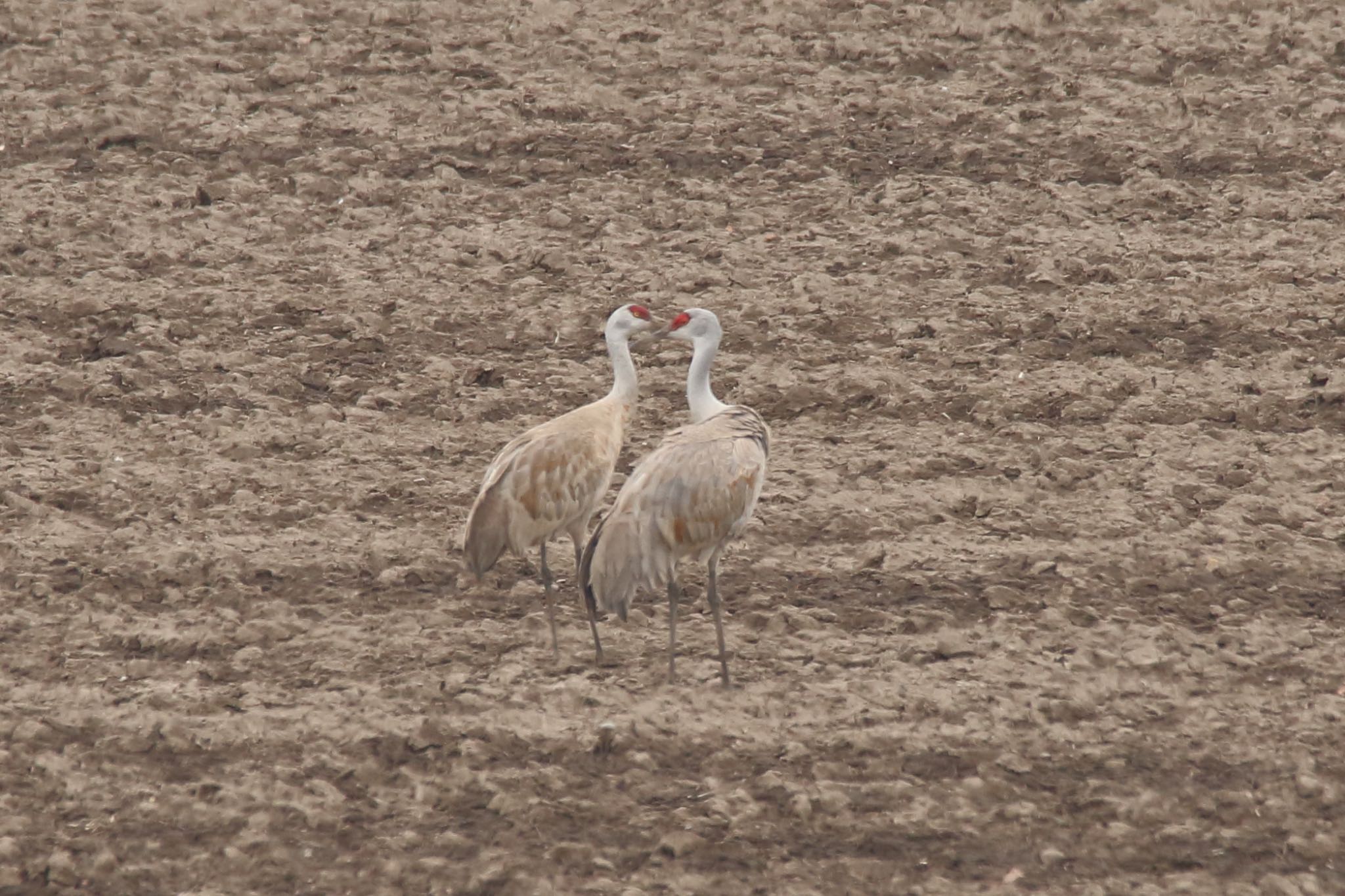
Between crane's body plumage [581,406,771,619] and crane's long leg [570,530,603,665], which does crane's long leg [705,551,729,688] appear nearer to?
crane's body plumage [581,406,771,619]

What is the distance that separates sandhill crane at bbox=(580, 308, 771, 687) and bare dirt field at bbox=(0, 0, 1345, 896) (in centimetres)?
34

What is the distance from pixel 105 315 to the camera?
29.2 ft

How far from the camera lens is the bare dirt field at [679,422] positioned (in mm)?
5777

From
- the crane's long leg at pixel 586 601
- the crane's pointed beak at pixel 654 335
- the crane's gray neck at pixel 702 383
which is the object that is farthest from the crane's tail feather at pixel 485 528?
the crane's pointed beak at pixel 654 335

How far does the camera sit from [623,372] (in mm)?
7363

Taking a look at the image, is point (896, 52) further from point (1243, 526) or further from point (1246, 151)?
point (1243, 526)

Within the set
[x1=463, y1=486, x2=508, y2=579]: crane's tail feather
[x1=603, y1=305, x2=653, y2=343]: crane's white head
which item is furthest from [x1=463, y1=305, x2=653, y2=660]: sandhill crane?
[x1=603, y1=305, x2=653, y2=343]: crane's white head

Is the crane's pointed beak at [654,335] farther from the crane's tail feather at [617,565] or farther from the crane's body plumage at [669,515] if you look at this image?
the crane's tail feather at [617,565]

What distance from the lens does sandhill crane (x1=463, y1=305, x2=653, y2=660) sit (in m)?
6.61

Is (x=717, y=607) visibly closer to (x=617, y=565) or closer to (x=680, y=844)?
(x=617, y=565)

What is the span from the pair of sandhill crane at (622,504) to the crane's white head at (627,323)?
54 cm

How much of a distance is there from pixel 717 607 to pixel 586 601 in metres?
0.49

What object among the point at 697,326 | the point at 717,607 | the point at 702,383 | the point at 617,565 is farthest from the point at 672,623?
the point at 697,326

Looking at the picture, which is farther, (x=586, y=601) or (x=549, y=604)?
(x=549, y=604)
